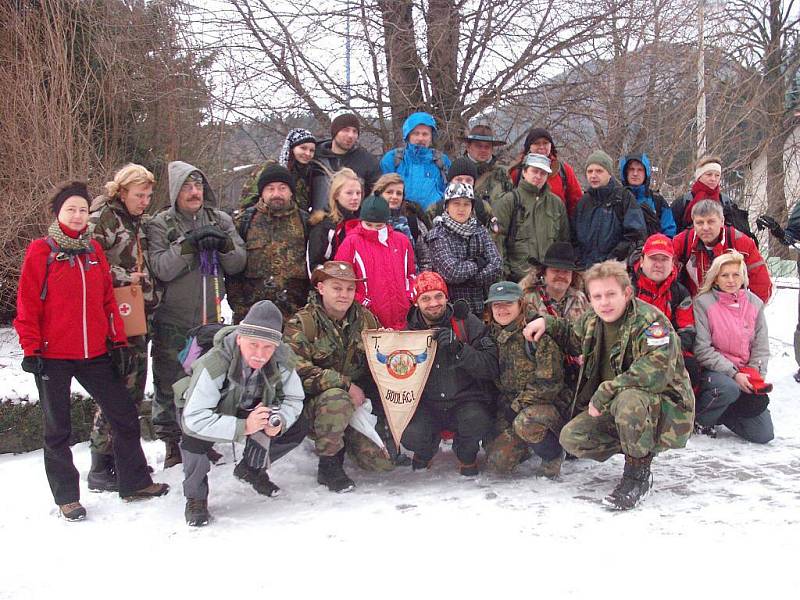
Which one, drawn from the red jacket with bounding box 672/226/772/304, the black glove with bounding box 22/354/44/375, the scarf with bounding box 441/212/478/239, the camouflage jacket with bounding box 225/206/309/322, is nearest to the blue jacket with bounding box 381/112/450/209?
the scarf with bounding box 441/212/478/239

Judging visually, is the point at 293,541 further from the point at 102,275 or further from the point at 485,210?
the point at 485,210

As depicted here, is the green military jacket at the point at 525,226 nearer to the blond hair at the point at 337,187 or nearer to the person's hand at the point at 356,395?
the blond hair at the point at 337,187

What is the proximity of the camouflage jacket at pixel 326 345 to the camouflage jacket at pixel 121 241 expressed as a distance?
0.96 m

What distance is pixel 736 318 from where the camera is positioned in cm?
518

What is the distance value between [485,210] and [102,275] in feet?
8.99

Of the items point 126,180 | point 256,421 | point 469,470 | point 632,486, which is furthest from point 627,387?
point 126,180

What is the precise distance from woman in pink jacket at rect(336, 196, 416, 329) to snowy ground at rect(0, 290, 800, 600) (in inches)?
44.2

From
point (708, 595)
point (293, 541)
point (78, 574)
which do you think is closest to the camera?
point (708, 595)

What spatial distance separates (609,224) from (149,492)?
3844 mm

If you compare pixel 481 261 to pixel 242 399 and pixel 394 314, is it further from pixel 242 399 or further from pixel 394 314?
pixel 242 399

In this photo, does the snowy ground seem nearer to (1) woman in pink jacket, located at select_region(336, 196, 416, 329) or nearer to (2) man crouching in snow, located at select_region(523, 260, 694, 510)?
(2) man crouching in snow, located at select_region(523, 260, 694, 510)

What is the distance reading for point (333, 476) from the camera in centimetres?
450

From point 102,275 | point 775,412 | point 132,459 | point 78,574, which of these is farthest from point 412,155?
point 78,574

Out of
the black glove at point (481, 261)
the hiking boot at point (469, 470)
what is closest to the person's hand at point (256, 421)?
the hiking boot at point (469, 470)
